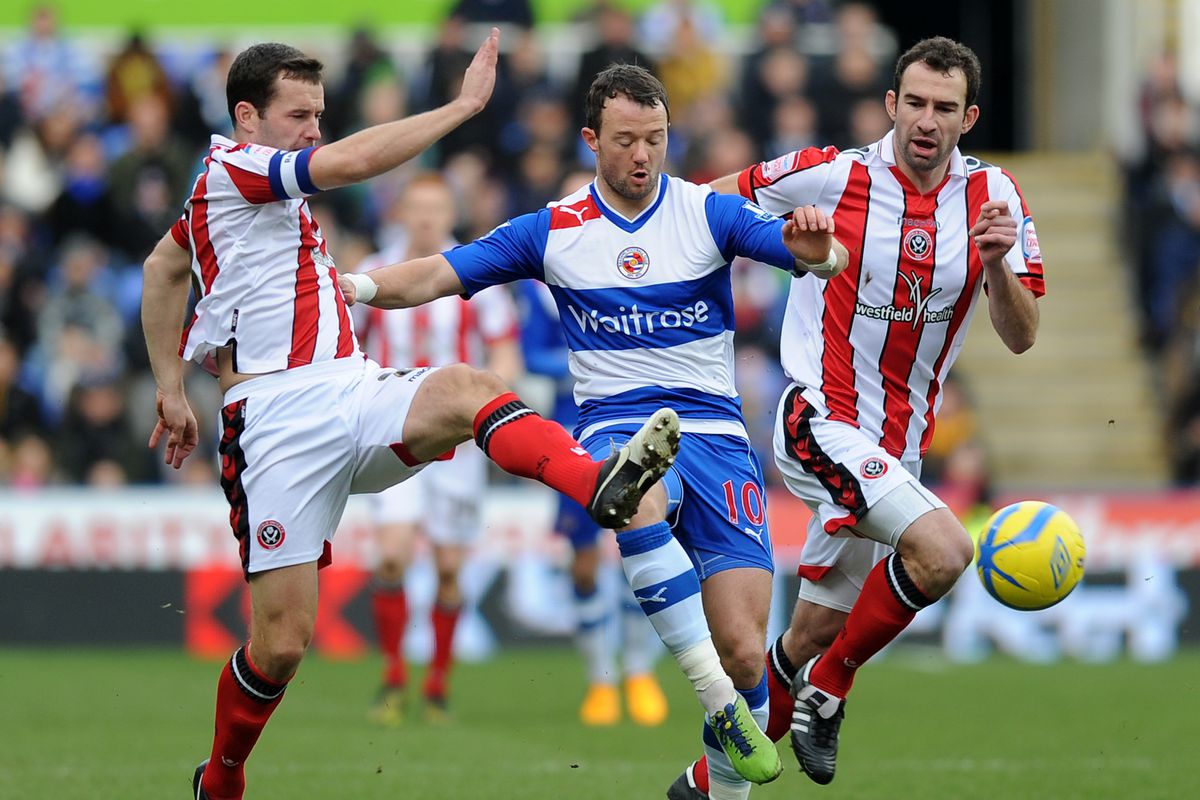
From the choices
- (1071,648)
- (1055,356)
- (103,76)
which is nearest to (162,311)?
(1071,648)

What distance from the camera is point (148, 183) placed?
16.3 m

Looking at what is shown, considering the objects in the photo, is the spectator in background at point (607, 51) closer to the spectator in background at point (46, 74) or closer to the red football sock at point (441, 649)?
the spectator in background at point (46, 74)

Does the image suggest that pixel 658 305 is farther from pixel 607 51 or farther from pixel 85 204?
pixel 85 204

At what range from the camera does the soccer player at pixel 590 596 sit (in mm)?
11297

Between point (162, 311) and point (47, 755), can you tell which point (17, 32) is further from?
point (162, 311)

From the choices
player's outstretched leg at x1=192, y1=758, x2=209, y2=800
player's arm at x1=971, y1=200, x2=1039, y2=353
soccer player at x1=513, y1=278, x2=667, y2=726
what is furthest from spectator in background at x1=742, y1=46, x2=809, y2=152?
player's outstretched leg at x1=192, y1=758, x2=209, y2=800

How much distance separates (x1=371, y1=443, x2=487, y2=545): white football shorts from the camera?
444 inches

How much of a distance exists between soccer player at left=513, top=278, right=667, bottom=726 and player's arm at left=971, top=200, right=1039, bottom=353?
406 cm

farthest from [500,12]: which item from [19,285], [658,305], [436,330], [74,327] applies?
[658,305]

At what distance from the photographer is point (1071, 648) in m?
15.0

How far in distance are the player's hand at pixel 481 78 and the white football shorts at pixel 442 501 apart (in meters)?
4.72

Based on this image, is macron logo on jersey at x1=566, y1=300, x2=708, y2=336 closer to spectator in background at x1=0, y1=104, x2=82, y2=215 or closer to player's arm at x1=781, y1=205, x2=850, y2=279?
player's arm at x1=781, y1=205, x2=850, y2=279

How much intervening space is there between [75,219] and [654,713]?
7.93m

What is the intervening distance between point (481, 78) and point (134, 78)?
11.1 metres
